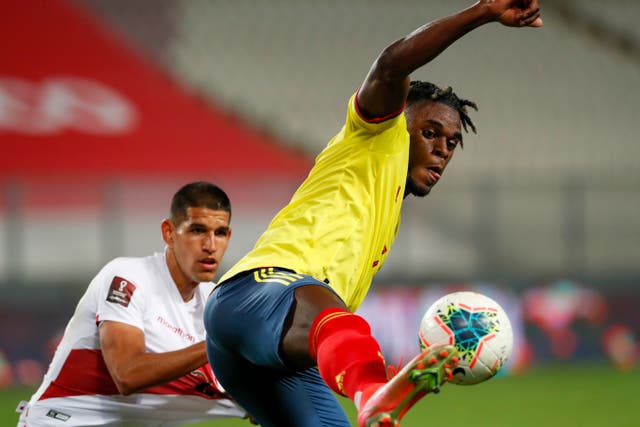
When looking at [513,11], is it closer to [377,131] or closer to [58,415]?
[377,131]

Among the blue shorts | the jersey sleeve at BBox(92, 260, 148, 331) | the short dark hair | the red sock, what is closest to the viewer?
the red sock

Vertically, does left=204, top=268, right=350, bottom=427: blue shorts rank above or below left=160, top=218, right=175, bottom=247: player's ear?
below

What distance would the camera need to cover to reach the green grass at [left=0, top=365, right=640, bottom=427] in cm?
898

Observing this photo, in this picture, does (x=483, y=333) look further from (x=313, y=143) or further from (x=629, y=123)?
(x=629, y=123)

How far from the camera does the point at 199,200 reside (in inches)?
222

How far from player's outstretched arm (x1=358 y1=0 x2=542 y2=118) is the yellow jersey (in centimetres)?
19

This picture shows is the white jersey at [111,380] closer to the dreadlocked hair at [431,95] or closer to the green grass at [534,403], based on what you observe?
the dreadlocked hair at [431,95]

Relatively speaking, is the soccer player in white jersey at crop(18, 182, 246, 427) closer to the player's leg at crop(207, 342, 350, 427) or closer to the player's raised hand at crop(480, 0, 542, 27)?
the player's leg at crop(207, 342, 350, 427)

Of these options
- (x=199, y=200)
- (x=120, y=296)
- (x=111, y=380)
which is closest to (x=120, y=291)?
(x=120, y=296)

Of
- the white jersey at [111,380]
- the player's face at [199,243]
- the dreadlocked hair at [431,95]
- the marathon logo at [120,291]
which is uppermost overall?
the dreadlocked hair at [431,95]

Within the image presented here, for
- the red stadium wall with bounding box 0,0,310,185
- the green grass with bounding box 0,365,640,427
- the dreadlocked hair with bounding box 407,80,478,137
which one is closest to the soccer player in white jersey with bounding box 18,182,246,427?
the dreadlocked hair with bounding box 407,80,478,137

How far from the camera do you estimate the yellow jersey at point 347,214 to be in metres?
4.17

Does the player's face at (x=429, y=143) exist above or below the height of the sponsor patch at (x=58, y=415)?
above

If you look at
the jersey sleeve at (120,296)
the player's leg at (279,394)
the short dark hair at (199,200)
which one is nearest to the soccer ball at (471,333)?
the player's leg at (279,394)
